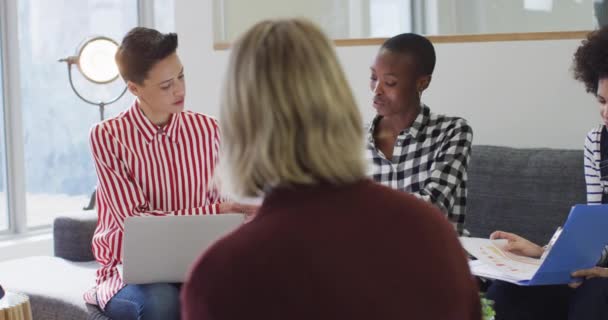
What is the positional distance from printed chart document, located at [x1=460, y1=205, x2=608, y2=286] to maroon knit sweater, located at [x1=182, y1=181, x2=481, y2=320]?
0.88m

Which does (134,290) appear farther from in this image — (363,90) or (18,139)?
(18,139)

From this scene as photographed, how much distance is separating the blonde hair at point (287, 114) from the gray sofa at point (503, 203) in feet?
5.09

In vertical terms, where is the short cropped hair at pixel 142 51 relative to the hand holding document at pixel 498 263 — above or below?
above

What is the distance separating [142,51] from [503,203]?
1213mm

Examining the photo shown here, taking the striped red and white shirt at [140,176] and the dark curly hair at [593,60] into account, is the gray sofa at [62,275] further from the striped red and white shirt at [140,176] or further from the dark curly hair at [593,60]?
the dark curly hair at [593,60]

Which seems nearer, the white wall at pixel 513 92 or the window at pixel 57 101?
the white wall at pixel 513 92

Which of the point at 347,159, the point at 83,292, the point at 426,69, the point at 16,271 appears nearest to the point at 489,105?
the point at 426,69

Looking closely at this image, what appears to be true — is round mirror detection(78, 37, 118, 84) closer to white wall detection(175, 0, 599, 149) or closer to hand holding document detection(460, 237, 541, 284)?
white wall detection(175, 0, 599, 149)

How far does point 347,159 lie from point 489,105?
215 cm

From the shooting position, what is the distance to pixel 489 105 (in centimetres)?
318

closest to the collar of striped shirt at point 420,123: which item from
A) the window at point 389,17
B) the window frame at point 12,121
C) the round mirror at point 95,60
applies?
the window at point 389,17

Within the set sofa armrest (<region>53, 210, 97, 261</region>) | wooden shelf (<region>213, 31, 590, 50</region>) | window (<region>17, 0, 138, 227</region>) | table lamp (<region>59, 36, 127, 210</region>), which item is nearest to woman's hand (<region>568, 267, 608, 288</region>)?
wooden shelf (<region>213, 31, 590, 50</region>)

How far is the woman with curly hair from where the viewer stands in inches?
83.6

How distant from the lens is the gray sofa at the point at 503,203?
2697 millimetres
